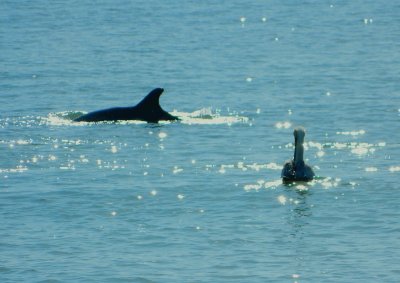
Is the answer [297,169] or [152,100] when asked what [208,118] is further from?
[297,169]

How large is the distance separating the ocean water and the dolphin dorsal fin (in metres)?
0.72

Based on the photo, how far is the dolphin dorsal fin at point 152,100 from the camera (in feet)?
116

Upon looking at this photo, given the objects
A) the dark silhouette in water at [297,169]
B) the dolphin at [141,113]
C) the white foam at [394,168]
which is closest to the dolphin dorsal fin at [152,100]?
the dolphin at [141,113]

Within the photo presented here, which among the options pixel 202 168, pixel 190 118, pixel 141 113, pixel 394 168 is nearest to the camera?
pixel 394 168

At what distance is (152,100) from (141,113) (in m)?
0.43

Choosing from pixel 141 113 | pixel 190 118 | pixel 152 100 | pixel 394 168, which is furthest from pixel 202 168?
pixel 190 118

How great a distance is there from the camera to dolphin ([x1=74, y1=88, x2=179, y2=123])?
116ft

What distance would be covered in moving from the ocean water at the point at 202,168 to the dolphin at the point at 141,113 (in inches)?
19.2

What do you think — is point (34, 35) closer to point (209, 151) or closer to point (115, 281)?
point (209, 151)

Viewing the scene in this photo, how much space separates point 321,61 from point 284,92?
11.1 meters

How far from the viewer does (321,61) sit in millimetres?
53688

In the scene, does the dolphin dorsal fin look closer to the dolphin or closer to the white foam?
the dolphin

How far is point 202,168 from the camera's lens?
2869 cm

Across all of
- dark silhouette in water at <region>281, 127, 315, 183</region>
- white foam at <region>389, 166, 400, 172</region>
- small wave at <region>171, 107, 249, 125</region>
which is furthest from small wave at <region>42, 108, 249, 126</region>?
dark silhouette in water at <region>281, 127, 315, 183</region>
